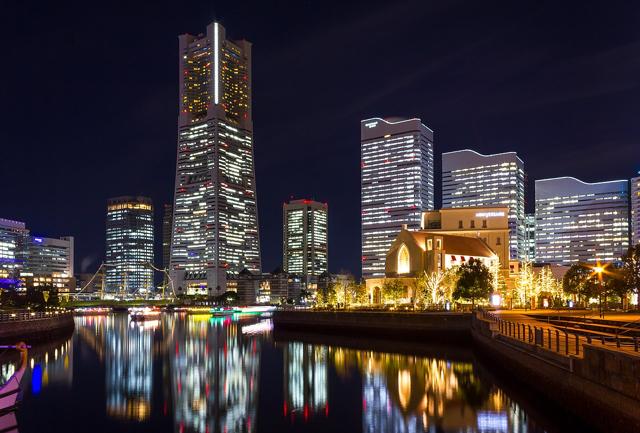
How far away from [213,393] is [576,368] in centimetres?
2332

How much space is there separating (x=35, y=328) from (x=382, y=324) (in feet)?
132

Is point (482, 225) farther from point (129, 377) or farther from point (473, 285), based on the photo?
point (129, 377)

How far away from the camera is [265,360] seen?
59.0 meters

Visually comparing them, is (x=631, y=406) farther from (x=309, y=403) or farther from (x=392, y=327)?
(x=392, y=327)

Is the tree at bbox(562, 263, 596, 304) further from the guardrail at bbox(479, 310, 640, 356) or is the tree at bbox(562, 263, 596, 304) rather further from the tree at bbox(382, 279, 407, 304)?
the guardrail at bbox(479, 310, 640, 356)

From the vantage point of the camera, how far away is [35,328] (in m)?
72.6

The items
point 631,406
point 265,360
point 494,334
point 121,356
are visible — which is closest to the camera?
point 631,406

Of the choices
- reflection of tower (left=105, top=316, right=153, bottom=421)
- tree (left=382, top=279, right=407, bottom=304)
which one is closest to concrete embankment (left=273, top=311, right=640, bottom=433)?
reflection of tower (left=105, top=316, right=153, bottom=421)

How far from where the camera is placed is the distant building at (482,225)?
499 ft

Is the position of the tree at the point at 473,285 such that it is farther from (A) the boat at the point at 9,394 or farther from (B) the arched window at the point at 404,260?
(A) the boat at the point at 9,394

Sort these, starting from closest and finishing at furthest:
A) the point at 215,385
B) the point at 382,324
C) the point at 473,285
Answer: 1. the point at 215,385
2. the point at 382,324
3. the point at 473,285

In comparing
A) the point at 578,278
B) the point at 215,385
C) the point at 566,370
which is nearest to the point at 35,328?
the point at 215,385

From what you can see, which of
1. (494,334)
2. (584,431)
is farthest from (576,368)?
(494,334)

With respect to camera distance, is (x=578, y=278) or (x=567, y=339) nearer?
(x=567, y=339)
